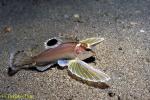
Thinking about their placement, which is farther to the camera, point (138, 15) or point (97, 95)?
point (138, 15)

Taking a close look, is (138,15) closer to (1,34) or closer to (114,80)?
(114,80)

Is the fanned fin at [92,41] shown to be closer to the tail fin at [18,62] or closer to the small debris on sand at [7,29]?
the tail fin at [18,62]

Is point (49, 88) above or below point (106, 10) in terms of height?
below

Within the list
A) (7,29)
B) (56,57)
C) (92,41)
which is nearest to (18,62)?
(56,57)

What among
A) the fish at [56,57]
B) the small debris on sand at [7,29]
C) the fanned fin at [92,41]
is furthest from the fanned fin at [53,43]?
the small debris on sand at [7,29]

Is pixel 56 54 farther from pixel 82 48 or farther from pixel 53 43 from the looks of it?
pixel 82 48

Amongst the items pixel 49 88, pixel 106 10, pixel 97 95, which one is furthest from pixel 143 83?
pixel 106 10

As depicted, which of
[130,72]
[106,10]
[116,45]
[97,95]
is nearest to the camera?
[97,95]
